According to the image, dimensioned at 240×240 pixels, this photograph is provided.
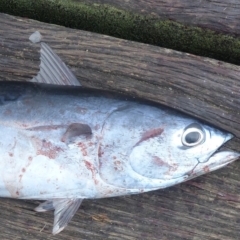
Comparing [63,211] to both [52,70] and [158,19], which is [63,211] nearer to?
[52,70]

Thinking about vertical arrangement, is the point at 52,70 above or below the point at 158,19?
below

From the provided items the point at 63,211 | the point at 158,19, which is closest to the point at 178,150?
the point at 63,211

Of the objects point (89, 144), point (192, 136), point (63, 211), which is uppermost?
point (192, 136)

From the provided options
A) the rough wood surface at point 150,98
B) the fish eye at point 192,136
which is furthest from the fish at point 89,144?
the rough wood surface at point 150,98

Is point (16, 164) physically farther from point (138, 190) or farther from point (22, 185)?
point (138, 190)

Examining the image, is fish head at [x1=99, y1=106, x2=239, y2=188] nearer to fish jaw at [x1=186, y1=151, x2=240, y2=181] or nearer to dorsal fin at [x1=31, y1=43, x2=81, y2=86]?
fish jaw at [x1=186, y1=151, x2=240, y2=181]

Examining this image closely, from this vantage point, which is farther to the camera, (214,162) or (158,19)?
(158,19)
